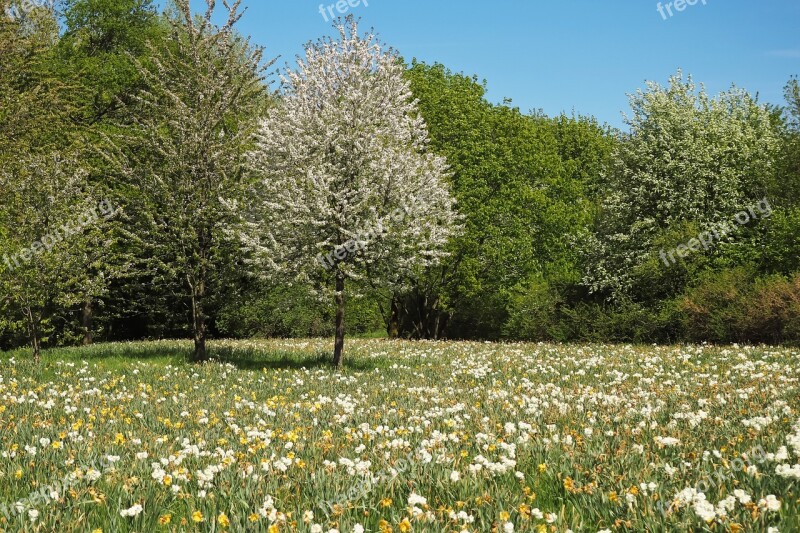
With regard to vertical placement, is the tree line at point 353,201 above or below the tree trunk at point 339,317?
above

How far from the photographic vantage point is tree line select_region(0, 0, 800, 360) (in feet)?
52.7

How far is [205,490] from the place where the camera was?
5621 mm

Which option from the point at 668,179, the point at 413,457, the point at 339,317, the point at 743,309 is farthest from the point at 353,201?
the point at 668,179

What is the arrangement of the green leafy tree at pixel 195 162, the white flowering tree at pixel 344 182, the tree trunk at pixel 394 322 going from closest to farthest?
the white flowering tree at pixel 344 182
the green leafy tree at pixel 195 162
the tree trunk at pixel 394 322

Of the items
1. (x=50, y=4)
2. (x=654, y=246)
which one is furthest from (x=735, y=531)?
(x=50, y=4)

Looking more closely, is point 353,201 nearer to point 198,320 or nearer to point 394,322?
point 198,320

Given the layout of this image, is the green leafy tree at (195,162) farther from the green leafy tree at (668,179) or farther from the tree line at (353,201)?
the green leafy tree at (668,179)

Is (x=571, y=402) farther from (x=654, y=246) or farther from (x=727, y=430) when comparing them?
(x=654, y=246)

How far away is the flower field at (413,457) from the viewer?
16.0 feet

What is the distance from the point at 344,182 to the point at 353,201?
2.05ft

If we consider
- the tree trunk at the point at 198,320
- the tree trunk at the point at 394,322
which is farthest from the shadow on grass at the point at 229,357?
the tree trunk at the point at 394,322

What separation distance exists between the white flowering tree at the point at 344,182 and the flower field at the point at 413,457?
4.01 meters

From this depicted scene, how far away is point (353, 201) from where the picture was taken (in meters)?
15.7

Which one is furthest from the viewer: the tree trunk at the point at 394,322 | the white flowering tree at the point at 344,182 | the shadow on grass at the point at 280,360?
the tree trunk at the point at 394,322
